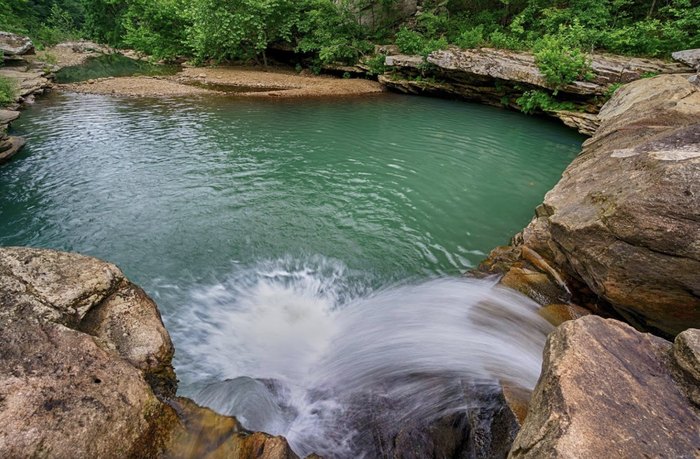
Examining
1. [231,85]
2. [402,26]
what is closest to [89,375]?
[231,85]

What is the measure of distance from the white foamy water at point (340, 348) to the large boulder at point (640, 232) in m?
0.78

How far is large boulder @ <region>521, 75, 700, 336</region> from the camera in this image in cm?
324

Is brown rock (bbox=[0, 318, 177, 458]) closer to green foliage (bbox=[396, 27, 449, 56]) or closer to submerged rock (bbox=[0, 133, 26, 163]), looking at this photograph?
submerged rock (bbox=[0, 133, 26, 163])

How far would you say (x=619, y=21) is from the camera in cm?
1600

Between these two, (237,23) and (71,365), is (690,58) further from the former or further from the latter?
(237,23)

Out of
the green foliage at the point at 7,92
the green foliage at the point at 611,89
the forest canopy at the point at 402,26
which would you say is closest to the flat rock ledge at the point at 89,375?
the green foliage at the point at 7,92

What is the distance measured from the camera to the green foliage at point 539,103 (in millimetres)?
14289

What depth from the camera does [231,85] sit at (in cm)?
1914

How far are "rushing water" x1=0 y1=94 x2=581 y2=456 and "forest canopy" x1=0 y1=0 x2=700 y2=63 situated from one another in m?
5.90

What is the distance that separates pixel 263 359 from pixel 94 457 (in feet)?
7.25

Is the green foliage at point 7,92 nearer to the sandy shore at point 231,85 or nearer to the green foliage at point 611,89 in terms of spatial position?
the sandy shore at point 231,85

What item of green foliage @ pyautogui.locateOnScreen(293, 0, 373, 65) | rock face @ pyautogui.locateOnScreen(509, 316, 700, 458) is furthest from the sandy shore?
rock face @ pyautogui.locateOnScreen(509, 316, 700, 458)

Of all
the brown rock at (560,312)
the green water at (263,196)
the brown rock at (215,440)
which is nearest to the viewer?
the brown rock at (215,440)

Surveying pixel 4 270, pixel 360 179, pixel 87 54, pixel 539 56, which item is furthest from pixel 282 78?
pixel 87 54
